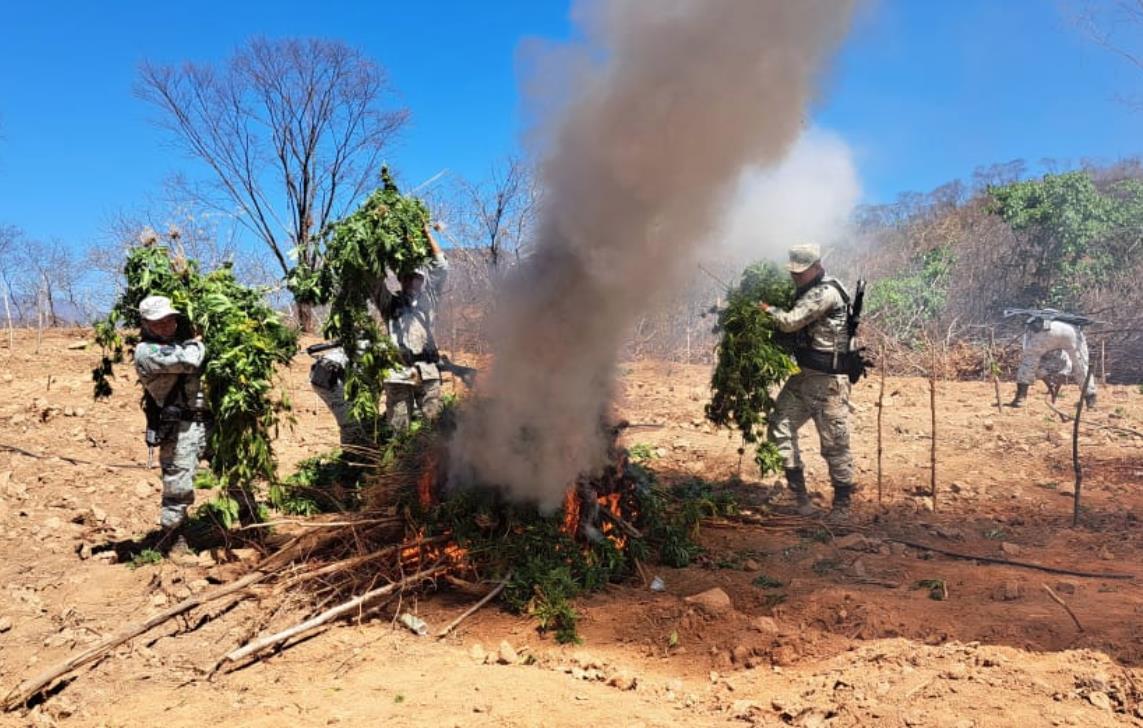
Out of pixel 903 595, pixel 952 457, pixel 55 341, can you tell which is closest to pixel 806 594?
pixel 903 595

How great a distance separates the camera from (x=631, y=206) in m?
4.51

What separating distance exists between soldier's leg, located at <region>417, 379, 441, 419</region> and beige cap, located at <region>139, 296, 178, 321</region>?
2.24m

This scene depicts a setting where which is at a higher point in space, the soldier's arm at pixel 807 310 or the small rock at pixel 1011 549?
the soldier's arm at pixel 807 310

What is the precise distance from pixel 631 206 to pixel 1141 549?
4.59m

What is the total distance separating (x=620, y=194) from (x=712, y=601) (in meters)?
2.45

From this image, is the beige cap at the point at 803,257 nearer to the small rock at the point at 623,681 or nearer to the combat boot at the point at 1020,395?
the small rock at the point at 623,681

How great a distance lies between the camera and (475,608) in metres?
4.46

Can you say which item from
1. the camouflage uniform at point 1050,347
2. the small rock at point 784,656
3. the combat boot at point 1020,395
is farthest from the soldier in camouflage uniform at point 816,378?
the camouflage uniform at point 1050,347

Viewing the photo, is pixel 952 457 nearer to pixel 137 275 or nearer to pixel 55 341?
pixel 137 275

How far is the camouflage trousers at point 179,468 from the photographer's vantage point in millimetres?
5383

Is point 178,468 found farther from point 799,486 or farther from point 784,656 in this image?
point 799,486

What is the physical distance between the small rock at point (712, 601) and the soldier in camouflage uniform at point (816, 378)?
97.8 inches

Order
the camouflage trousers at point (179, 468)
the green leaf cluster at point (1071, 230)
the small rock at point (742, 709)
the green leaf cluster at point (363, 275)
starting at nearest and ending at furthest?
the small rock at point (742, 709)
the camouflage trousers at point (179, 468)
the green leaf cluster at point (363, 275)
the green leaf cluster at point (1071, 230)

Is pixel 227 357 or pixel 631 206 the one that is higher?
pixel 631 206
